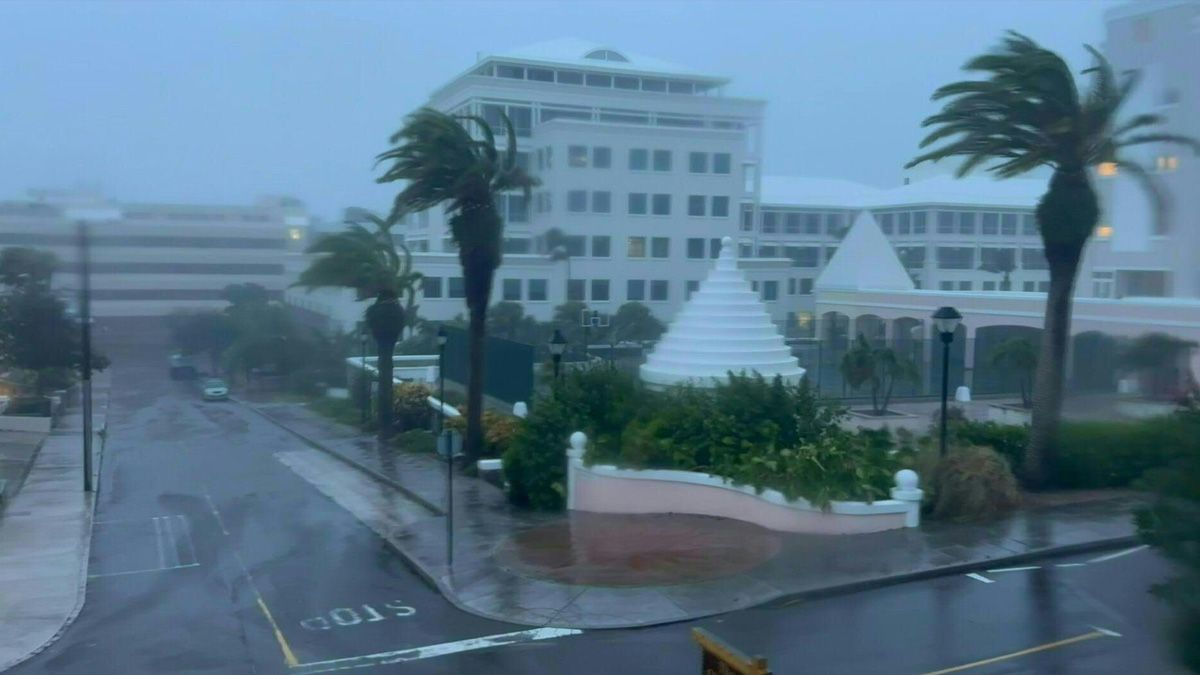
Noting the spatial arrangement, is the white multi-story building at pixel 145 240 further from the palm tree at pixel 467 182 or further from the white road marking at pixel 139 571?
the palm tree at pixel 467 182

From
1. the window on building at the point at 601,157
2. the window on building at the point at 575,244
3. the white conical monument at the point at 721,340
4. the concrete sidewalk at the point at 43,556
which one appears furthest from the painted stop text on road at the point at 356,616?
the window on building at the point at 601,157

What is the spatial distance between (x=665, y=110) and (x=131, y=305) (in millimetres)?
26232

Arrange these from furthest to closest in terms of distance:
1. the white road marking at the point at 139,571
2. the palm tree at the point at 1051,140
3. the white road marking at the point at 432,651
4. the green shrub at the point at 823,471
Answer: the palm tree at the point at 1051,140 < the white road marking at the point at 139,571 < the green shrub at the point at 823,471 < the white road marking at the point at 432,651

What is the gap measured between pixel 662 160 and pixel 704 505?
850 inches

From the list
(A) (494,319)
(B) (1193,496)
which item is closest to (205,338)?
(A) (494,319)

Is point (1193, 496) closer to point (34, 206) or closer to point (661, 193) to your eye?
point (34, 206)

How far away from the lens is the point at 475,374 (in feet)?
84.3

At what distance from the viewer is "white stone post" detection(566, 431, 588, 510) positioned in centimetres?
2069

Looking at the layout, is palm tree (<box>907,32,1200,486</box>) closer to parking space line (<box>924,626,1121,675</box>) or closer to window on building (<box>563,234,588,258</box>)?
parking space line (<box>924,626,1121,675</box>)

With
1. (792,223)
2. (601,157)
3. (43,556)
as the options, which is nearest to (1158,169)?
(601,157)

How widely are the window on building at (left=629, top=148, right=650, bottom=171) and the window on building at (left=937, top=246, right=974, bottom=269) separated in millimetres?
30754

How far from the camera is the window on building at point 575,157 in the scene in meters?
33.6

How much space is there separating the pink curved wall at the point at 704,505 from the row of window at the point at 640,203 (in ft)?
42.7

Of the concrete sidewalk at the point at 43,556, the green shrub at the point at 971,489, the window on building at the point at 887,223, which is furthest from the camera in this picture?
the window on building at the point at 887,223
